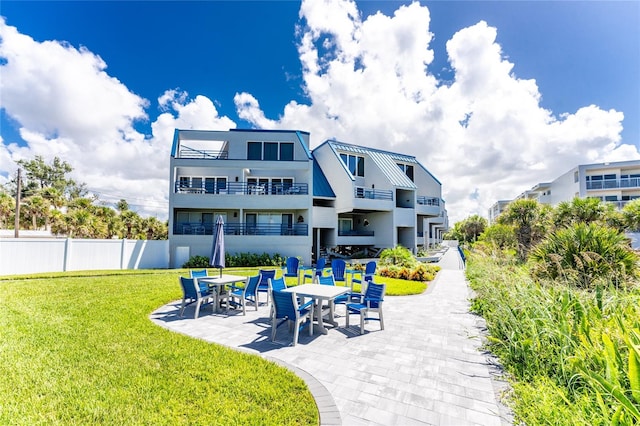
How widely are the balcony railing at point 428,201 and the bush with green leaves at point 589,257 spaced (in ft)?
70.7

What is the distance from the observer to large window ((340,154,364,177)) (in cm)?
2742

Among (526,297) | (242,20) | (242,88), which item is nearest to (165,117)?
(242,88)

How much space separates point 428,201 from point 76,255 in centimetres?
2991

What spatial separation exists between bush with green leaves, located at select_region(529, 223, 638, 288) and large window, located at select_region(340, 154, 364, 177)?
20.3m

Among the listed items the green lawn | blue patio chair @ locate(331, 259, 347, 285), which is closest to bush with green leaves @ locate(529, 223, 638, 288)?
blue patio chair @ locate(331, 259, 347, 285)

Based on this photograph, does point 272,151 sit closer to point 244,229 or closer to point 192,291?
point 244,229

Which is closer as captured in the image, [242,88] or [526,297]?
[526,297]

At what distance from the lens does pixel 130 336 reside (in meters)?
5.76

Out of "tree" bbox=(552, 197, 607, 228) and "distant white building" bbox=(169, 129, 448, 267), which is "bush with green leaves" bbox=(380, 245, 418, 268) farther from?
"tree" bbox=(552, 197, 607, 228)

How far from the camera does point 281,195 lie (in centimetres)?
2145

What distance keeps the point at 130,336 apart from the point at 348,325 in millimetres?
4823

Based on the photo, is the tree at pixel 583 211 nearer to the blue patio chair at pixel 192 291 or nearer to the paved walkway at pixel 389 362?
the paved walkway at pixel 389 362

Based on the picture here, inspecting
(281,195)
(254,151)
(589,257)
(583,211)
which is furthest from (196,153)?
(583,211)

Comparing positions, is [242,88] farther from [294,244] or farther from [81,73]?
[294,244]
